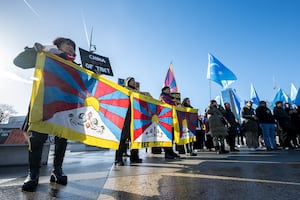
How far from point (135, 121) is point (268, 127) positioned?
19.9 feet

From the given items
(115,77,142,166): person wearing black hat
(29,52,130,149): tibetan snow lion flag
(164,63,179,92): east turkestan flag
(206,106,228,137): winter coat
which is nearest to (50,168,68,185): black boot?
(29,52,130,149): tibetan snow lion flag

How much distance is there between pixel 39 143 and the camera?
263 centimetres

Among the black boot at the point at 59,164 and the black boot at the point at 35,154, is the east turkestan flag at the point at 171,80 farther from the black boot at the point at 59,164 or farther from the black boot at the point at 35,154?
the black boot at the point at 35,154

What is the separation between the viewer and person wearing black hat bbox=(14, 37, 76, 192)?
2527 mm

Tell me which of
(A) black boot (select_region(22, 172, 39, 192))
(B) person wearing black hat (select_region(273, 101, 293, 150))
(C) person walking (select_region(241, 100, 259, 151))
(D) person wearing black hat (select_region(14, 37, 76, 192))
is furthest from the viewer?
(B) person wearing black hat (select_region(273, 101, 293, 150))

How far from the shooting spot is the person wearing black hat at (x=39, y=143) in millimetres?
2527

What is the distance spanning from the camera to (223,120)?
26.6ft

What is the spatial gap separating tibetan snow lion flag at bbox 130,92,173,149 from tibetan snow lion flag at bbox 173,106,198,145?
327mm

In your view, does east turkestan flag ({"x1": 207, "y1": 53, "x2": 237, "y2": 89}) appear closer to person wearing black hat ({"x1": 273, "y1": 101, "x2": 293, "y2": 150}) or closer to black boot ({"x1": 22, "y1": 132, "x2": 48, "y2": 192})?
person wearing black hat ({"x1": 273, "y1": 101, "x2": 293, "y2": 150})

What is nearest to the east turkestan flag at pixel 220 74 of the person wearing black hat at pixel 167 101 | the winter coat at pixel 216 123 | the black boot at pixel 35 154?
the winter coat at pixel 216 123

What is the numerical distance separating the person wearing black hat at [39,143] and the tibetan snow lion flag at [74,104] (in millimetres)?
132

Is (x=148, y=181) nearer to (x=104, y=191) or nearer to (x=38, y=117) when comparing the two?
(x=104, y=191)

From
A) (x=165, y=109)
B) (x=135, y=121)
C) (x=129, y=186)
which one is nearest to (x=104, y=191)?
(x=129, y=186)

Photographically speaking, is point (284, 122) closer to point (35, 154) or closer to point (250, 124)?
point (250, 124)
